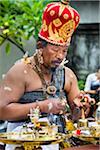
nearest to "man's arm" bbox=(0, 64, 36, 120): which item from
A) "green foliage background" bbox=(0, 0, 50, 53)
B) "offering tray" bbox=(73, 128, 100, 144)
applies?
"offering tray" bbox=(73, 128, 100, 144)

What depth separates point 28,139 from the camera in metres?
1.79

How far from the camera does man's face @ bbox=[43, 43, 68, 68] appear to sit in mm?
2010

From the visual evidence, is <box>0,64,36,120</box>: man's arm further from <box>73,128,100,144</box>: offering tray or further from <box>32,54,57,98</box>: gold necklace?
<box>73,128,100,144</box>: offering tray

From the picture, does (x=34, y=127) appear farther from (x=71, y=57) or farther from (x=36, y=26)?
(x=71, y=57)

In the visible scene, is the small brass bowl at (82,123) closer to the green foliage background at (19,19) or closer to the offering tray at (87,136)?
the offering tray at (87,136)

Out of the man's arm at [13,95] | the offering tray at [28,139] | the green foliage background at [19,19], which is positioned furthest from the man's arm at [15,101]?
the green foliage background at [19,19]

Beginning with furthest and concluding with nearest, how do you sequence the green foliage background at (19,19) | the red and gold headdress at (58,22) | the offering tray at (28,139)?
the green foliage background at (19,19) < the red and gold headdress at (58,22) < the offering tray at (28,139)

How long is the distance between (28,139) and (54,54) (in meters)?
0.42

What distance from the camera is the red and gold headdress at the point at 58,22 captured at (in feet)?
6.69

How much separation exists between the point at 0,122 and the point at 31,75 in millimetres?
286

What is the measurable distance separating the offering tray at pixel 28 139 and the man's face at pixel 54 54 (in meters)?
0.35

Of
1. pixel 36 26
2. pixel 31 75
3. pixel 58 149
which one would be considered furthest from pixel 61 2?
pixel 36 26

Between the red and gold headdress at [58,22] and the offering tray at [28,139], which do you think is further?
the red and gold headdress at [58,22]

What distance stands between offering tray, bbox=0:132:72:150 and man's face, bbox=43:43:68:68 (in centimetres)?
35
